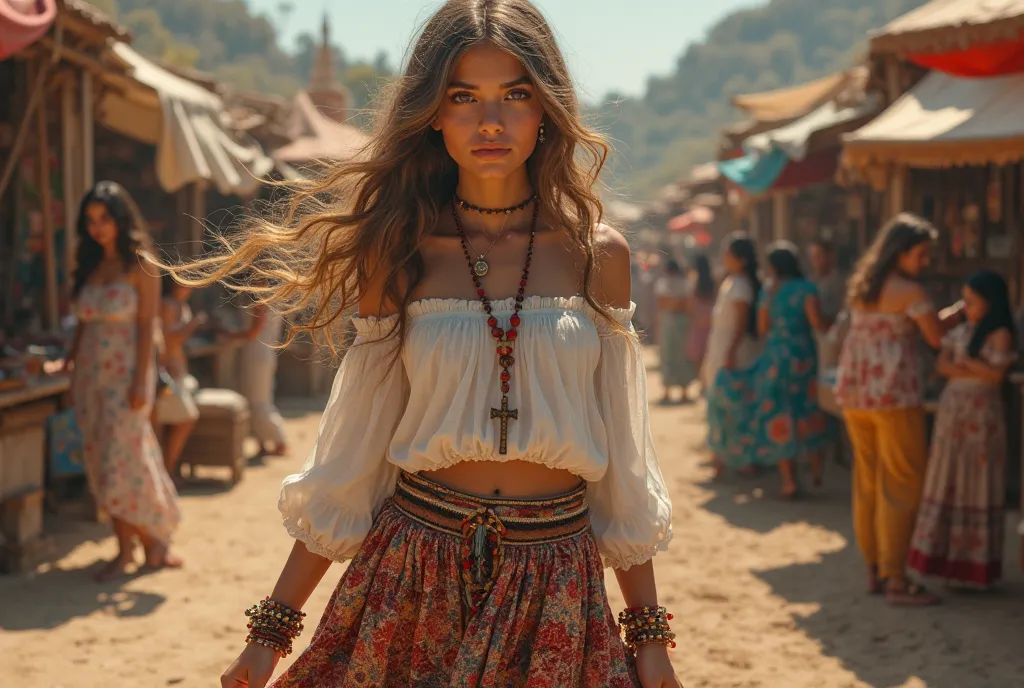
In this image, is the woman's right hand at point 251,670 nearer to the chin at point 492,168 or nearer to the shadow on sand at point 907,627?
the chin at point 492,168

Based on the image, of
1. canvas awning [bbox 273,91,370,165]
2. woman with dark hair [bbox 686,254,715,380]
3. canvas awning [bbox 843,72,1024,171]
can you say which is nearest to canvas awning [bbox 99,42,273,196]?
canvas awning [bbox 273,91,370,165]

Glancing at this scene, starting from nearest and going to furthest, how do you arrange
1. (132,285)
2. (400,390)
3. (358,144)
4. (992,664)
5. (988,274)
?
(400,390), (358,144), (992,664), (988,274), (132,285)

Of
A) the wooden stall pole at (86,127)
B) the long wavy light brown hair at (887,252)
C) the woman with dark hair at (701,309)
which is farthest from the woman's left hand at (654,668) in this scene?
the woman with dark hair at (701,309)

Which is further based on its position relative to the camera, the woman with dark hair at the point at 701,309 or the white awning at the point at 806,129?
the woman with dark hair at the point at 701,309

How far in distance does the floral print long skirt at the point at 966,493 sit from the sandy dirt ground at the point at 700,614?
7.3 inches

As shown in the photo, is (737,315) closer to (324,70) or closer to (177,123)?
(177,123)

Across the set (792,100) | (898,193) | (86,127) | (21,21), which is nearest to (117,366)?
(21,21)

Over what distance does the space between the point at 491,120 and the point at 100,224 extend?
4.27m

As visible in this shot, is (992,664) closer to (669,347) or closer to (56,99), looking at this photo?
(56,99)

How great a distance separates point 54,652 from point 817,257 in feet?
20.5

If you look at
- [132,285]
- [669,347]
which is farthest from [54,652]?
[669,347]

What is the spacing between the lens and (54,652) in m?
5.12

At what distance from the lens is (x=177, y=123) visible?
9.23m

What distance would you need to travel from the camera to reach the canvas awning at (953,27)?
6641 mm
